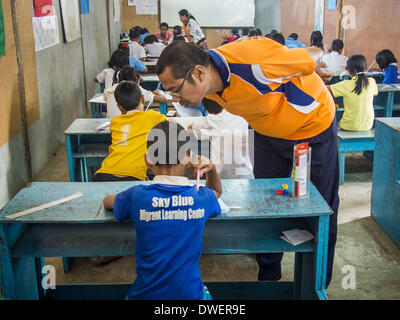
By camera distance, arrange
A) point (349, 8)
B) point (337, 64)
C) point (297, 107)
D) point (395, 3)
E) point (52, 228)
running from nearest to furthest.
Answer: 1. point (297, 107)
2. point (52, 228)
3. point (337, 64)
4. point (395, 3)
5. point (349, 8)

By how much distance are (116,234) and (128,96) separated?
1117mm

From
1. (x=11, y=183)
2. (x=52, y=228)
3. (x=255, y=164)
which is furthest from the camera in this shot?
(x=11, y=183)

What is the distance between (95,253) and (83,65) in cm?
557

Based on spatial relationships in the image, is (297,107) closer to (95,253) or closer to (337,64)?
(95,253)

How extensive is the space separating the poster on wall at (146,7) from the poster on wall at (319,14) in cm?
501

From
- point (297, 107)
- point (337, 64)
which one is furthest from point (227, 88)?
point (337, 64)

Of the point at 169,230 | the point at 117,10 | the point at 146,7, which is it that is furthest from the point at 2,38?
the point at 146,7

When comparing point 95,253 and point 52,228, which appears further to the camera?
point 52,228

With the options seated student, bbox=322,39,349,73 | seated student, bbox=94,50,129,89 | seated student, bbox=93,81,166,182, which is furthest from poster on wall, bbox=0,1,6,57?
seated student, bbox=322,39,349,73

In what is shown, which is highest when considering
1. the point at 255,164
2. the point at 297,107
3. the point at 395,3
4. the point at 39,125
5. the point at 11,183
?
the point at 395,3

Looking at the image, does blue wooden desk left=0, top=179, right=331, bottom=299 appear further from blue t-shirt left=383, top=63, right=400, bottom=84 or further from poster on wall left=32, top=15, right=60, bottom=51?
blue t-shirt left=383, top=63, right=400, bottom=84

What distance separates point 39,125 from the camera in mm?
4723

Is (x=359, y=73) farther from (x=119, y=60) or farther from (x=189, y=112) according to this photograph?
(x=119, y=60)

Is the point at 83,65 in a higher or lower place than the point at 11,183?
higher
